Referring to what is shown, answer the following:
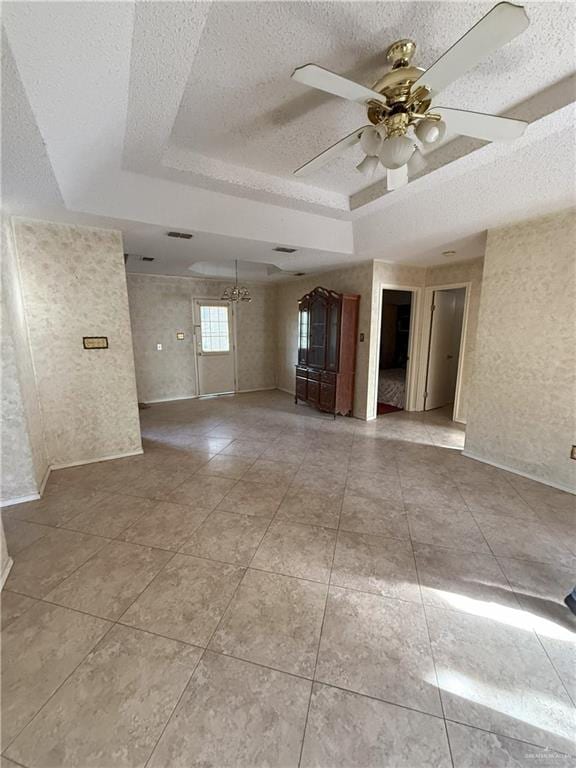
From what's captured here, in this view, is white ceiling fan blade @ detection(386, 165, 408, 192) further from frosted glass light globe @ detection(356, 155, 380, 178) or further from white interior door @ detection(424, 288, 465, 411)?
white interior door @ detection(424, 288, 465, 411)

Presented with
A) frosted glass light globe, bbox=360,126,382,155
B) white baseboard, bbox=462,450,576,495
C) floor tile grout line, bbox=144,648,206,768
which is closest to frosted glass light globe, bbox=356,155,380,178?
frosted glass light globe, bbox=360,126,382,155

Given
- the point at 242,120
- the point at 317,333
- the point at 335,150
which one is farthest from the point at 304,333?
the point at 335,150

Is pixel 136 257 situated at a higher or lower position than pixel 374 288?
higher

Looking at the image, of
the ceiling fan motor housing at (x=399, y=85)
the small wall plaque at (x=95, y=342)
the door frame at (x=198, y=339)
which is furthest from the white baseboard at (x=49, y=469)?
the ceiling fan motor housing at (x=399, y=85)

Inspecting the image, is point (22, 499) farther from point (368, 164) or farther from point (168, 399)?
point (368, 164)

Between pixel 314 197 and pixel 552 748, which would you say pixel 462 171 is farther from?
pixel 552 748

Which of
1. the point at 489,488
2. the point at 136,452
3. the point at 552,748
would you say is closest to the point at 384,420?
the point at 489,488

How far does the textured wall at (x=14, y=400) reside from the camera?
7.73 ft

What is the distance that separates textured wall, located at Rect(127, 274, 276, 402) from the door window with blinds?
22 cm

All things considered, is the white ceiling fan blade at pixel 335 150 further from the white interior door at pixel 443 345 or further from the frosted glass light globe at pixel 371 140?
the white interior door at pixel 443 345

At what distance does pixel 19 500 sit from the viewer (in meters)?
2.53

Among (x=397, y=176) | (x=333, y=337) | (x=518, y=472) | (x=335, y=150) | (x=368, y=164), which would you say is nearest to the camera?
(x=335, y=150)

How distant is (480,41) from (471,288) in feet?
12.7

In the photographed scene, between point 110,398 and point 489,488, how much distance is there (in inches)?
153
